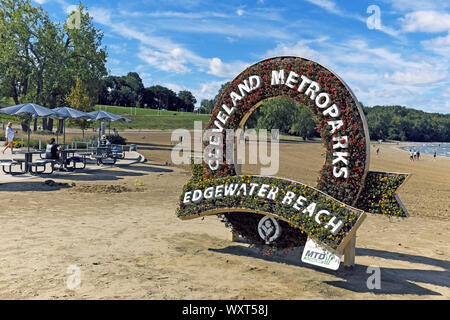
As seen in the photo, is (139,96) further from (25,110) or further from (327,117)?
(327,117)

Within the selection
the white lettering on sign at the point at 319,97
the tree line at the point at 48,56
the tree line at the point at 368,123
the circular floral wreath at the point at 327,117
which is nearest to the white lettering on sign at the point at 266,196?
the circular floral wreath at the point at 327,117

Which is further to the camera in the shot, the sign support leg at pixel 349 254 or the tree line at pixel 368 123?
the tree line at pixel 368 123

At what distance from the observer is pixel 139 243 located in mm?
7863

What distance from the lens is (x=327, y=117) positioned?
696 cm

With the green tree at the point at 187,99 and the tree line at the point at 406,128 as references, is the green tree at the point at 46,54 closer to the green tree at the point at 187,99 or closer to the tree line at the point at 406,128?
the tree line at the point at 406,128

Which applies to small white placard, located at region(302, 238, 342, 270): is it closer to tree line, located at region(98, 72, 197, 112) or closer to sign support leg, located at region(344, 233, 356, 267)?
sign support leg, located at region(344, 233, 356, 267)

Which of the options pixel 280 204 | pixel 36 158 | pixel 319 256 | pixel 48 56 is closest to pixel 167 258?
pixel 280 204

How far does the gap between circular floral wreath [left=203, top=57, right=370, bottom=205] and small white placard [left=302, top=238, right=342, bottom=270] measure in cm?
98

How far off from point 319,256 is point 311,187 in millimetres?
1248

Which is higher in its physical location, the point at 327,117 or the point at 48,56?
the point at 48,56

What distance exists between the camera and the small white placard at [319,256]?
632cm

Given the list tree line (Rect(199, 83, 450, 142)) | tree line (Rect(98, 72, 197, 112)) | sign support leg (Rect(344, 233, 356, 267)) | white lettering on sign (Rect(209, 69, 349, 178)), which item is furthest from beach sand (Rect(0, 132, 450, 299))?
tree line (Rect(98, 72, 197, 112))
